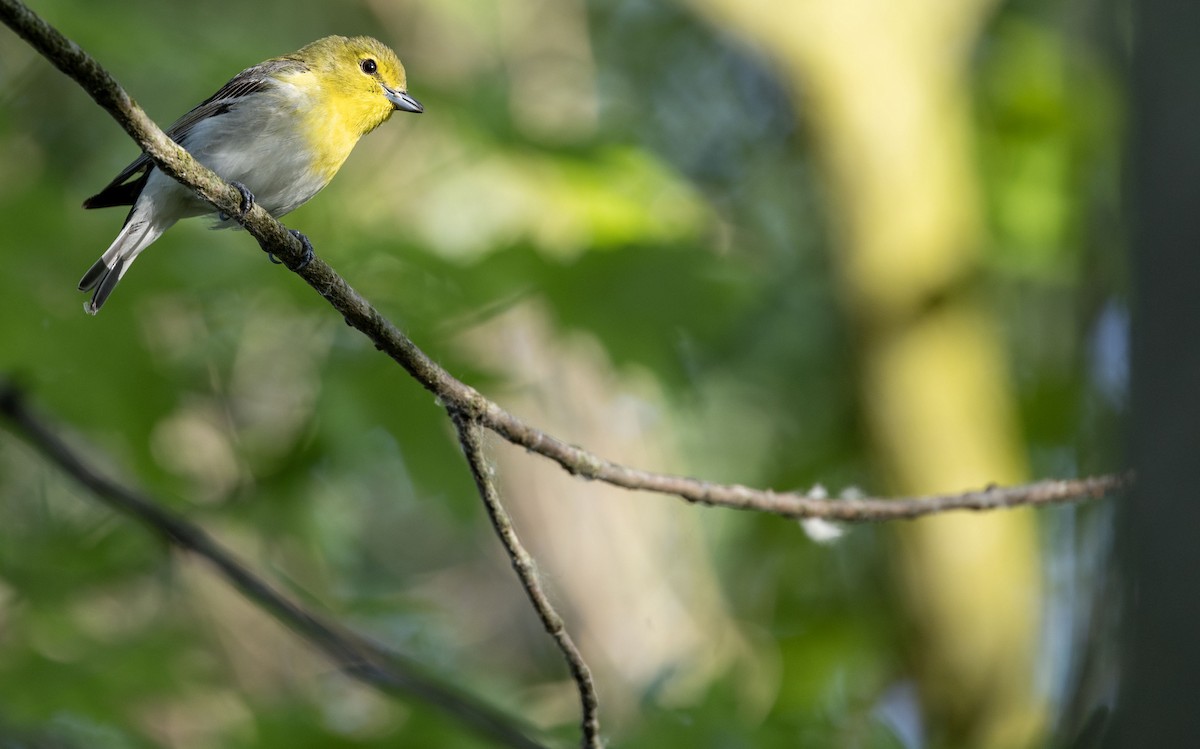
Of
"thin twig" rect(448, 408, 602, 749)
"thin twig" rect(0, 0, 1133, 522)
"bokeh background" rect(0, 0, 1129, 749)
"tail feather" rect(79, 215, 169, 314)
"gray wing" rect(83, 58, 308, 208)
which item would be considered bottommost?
"thin twig" rect(448, 408, 602, 749)

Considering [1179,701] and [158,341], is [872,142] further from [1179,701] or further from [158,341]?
[1179,701]

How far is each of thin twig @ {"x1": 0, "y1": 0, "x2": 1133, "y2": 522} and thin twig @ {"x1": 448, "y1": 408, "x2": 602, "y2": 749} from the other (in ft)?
0.11

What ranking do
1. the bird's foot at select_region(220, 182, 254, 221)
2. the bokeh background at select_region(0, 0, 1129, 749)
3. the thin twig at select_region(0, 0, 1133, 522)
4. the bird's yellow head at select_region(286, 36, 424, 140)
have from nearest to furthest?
the thin twig at select_region(0, 0, 1133, 522)
the bird's foot at select_region(220, 182, 254, 221)
the bird's yellow head at select_region(286, 36, 424, 140)
the bokeh background at select_region(0, 0, 1129, 749)

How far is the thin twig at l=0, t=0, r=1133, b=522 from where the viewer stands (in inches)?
40.5

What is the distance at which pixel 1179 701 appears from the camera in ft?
3.24

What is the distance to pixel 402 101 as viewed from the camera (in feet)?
4.79

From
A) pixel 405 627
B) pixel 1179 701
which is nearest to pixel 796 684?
pixel 405 627

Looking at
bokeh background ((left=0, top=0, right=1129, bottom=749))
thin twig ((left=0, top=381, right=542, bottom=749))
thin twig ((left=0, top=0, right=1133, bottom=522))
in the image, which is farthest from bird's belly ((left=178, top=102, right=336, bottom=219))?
thin twig ((left=0, top=381, right=542, bottom=749))

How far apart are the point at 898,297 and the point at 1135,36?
14.8ft

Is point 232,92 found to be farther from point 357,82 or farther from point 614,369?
point 614,369

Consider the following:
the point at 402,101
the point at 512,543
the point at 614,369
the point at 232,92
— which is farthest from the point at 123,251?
the point at 614,369

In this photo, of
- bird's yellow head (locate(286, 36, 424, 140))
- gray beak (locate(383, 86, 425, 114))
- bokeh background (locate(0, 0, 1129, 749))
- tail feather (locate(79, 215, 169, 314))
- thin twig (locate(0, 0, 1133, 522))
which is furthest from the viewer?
bokeh background (locate(0, 0, 1129, 749))

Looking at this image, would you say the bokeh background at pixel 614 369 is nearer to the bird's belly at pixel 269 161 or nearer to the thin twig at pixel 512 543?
the thin twig at pixel 512 543

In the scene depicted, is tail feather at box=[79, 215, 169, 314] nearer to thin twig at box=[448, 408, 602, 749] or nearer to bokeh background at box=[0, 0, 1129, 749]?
thin twig at box=[448, 408, 602, 749]
